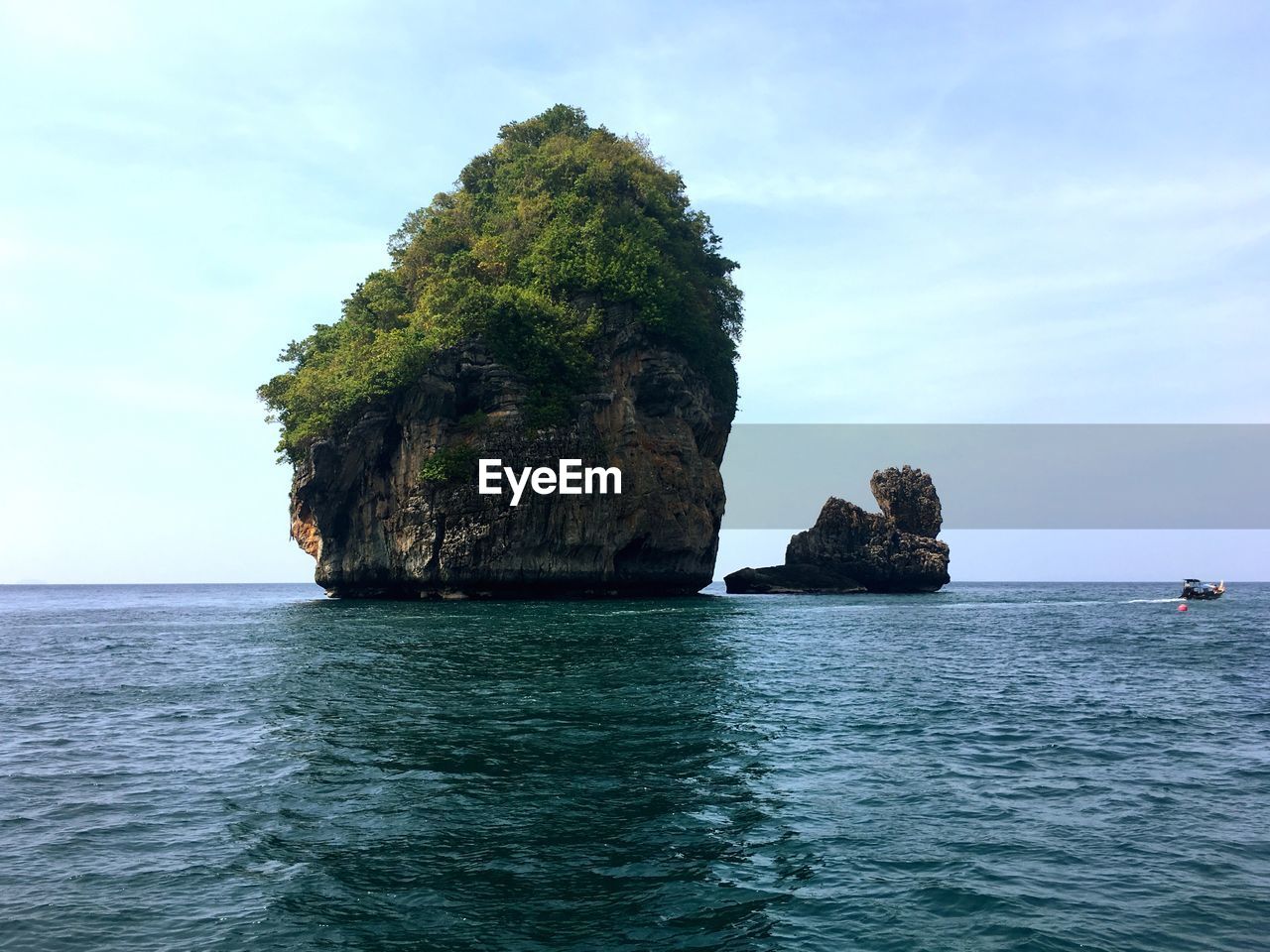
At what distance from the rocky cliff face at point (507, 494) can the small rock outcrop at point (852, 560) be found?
65.1 ft

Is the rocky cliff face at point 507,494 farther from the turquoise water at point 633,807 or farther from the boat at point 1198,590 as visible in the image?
the boat at point 1198,590

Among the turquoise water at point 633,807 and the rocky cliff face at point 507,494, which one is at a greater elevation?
the rocky cliff face at point 507,494

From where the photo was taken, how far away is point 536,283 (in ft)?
199

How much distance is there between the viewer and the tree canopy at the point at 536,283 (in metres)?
57.4

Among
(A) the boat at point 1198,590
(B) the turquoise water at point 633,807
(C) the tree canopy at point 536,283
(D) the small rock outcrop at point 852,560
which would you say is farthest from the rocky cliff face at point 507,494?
(A) the boat at point 1198,590

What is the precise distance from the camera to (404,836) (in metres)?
10.3

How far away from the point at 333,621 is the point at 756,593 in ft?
151

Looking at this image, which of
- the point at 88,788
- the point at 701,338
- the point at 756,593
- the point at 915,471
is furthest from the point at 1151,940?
the point at 915,471

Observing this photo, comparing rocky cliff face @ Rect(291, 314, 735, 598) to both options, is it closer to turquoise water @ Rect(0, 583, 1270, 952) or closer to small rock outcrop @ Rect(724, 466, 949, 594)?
small rock outcrop @ Rect(724, 466, 949, 594)

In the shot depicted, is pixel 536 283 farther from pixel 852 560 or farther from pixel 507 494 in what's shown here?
pixel 852 560

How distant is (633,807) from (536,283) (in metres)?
52.9

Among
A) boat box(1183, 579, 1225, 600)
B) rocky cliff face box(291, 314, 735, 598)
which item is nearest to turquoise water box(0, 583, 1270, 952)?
rocky cliff face box(291, 314, 735, 598)

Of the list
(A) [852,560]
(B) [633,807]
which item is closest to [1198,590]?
(A) [852,560]

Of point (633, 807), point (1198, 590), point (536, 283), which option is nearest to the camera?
point (633, 807)
